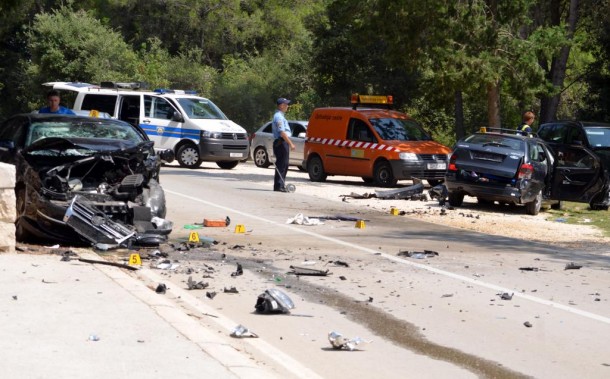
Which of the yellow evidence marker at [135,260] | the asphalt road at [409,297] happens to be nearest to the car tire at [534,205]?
the asphalt road at [409,297]

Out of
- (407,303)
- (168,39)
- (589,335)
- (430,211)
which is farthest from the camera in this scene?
(168,39)

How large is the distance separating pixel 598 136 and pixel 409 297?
12870 millimetres

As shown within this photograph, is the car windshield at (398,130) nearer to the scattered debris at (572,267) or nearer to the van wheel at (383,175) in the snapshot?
the van wheel at (383,175)

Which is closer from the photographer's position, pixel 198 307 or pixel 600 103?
pixel 198 307

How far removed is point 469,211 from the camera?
19766mm

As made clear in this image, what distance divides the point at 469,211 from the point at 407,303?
1035 centimetres

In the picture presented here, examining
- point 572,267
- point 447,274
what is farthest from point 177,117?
point 447,274

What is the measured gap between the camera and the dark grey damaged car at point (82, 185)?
39.7ft

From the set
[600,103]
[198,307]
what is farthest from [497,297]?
[600,103]

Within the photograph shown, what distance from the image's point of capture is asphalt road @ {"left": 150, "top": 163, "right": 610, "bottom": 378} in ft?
24.7

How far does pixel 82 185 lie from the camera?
1280 cm

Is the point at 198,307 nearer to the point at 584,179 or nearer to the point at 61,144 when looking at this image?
the point at 61,144

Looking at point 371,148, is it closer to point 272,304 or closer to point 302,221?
point 302,221

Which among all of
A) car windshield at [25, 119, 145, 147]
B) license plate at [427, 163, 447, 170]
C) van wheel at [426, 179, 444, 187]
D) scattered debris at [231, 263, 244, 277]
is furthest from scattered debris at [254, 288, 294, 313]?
van wheel at [426, 179, 444, 187]
